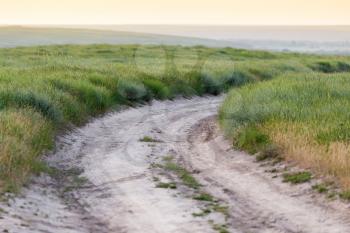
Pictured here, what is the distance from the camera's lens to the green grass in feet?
36.6

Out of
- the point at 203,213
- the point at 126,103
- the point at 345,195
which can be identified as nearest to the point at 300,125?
the point at 345,195

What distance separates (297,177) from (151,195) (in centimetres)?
263

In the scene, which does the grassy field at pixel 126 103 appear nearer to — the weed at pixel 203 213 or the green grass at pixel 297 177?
the green grass at pixel 297 177

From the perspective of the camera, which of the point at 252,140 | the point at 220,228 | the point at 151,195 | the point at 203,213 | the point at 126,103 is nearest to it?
the point at 220,228

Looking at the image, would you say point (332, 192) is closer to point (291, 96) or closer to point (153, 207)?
point (153, 207)

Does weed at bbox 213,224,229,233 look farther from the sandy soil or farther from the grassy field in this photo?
the grassy field

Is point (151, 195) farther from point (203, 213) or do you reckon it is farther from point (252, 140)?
point (252, 140)

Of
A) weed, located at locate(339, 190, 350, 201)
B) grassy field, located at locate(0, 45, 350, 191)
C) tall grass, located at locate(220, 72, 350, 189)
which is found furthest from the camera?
grassy field, located at locate(0, 45, 350, 191)

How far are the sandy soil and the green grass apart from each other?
8.5 inches

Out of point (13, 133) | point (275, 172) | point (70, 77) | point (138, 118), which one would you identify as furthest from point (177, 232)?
point (70, 77)

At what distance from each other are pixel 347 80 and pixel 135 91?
30.9ft

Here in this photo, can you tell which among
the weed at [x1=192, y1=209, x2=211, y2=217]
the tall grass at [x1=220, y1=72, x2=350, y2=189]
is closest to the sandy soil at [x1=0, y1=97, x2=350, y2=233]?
the weed at [x1=192, y1=209, x2=211, y2=217]

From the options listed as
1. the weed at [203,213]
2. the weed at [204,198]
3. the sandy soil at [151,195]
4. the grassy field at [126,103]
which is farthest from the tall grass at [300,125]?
the weed at [203,213]

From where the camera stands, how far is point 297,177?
1130 centimetres
